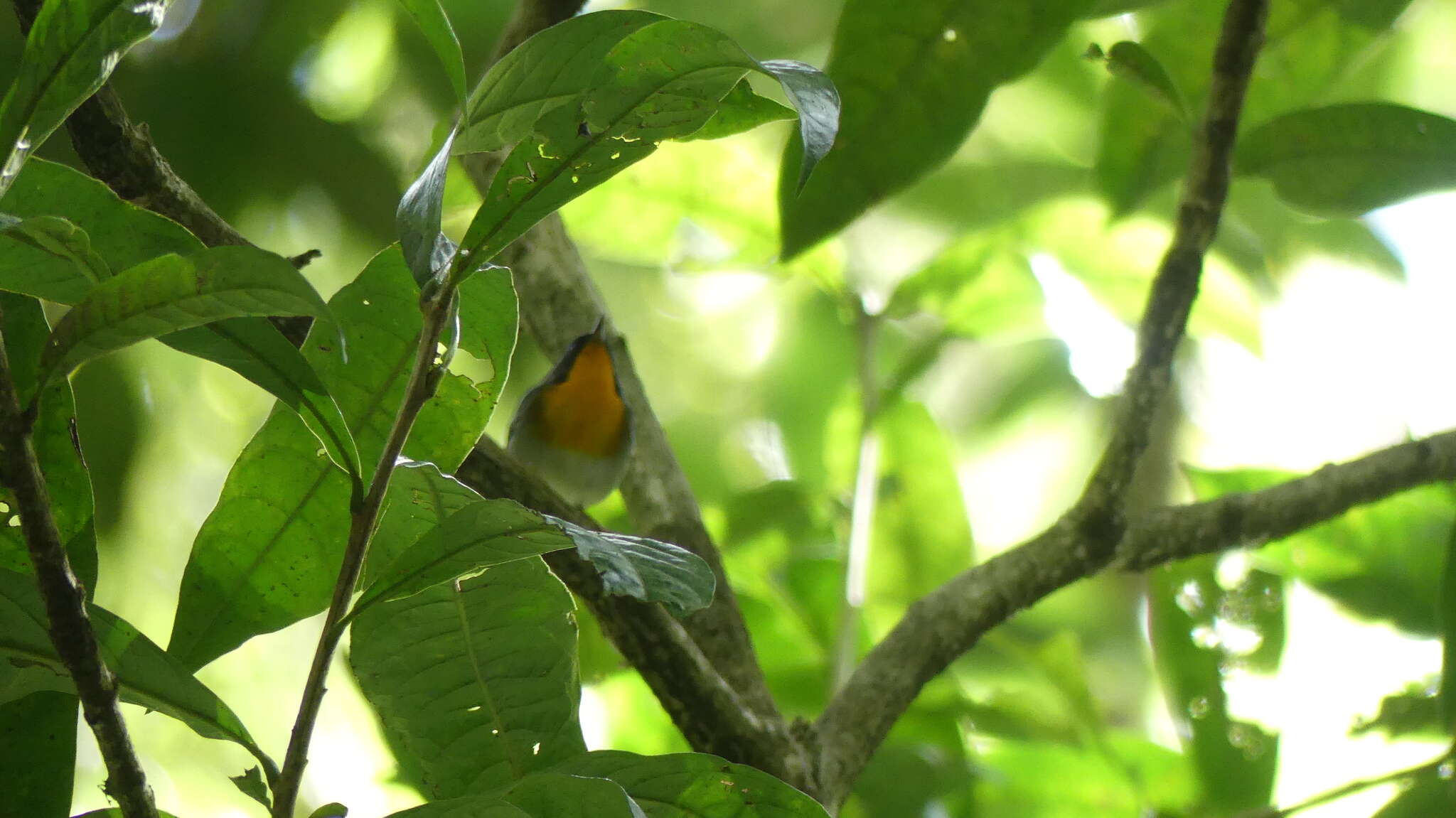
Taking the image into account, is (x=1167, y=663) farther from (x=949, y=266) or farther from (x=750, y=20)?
(x=750, y=20)

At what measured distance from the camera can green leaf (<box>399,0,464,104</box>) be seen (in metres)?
0.44

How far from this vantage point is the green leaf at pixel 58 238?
392mm

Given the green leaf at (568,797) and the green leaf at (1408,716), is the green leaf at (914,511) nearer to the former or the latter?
the green leaf at (1408,716)

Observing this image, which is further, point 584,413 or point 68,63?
point 584,413

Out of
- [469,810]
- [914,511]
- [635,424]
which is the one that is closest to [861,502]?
[914,511]

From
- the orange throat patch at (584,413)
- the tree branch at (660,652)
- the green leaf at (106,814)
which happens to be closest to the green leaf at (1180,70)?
the tree branch at (660,652)

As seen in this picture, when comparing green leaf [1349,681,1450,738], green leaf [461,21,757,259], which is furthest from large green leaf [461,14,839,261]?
green leaf [1349,681,1450,738]

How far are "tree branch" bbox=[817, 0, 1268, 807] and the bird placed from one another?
741 mm

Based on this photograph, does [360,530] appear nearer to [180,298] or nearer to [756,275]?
[180,298]

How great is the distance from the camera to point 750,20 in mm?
1541

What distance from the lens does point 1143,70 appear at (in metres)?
0.91

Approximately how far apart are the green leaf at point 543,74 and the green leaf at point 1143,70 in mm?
530

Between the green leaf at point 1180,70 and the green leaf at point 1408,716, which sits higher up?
the green leaf at point 1180,70

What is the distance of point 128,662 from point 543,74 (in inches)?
12.7
